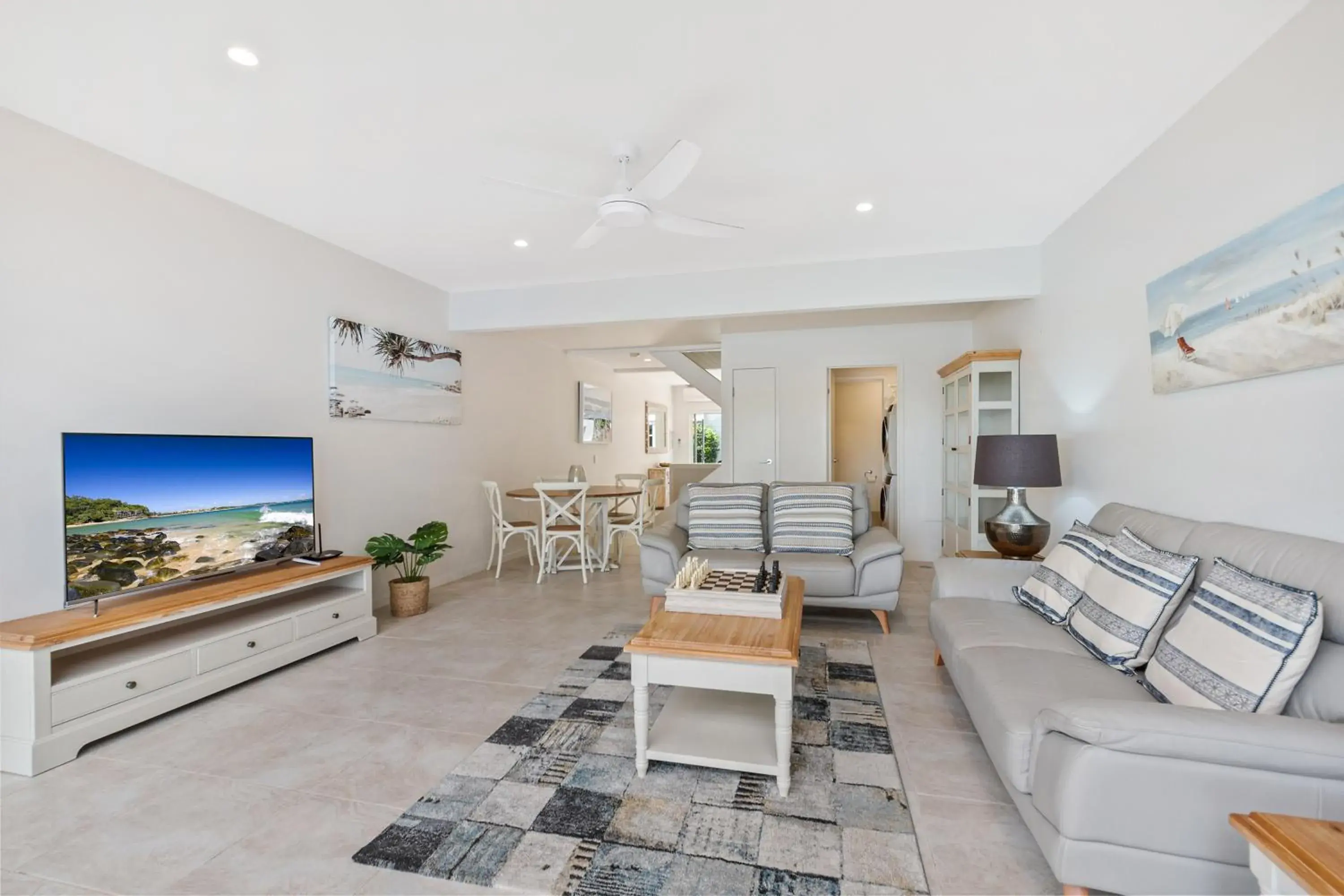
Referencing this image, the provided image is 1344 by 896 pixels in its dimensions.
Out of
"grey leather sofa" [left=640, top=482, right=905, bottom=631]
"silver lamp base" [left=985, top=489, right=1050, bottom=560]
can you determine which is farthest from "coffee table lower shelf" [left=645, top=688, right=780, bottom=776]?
"silver lamp base" [left=985, top=489, right=1050, bottom=560]

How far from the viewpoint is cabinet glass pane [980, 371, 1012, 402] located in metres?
4.28

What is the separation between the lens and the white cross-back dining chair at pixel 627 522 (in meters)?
5.52

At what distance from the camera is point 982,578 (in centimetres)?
274

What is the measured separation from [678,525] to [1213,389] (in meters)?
2.98

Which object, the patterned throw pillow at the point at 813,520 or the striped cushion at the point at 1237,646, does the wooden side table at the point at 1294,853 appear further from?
the patterned throw pillow at the point at 813,520

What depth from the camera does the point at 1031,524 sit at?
10.2 feet

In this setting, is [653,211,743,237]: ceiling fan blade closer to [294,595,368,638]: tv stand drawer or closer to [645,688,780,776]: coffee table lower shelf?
[645,688,780,776]: coffee table lower shelf

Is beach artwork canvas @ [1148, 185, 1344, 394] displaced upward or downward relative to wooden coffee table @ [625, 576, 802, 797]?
upward

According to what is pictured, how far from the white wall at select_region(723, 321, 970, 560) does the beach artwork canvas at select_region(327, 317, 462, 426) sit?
284cm

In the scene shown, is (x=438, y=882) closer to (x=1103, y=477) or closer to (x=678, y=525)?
(x=678, y=525)

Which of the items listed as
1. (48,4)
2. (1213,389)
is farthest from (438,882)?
(1213,389)

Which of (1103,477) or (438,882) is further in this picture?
(1103,477)

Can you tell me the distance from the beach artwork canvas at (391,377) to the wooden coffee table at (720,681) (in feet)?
9.26

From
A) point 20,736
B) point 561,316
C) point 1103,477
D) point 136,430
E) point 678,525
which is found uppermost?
point 561,316
